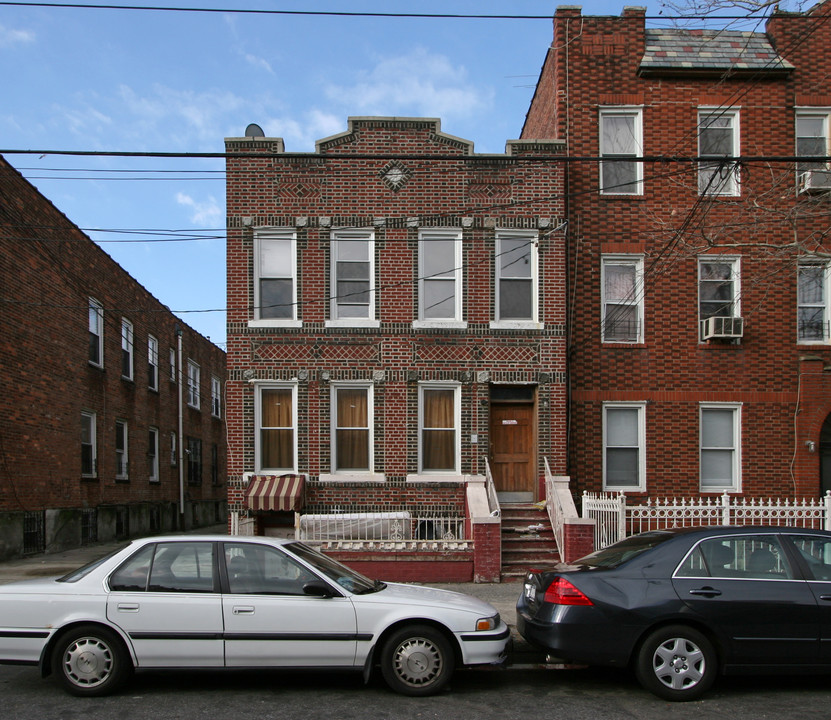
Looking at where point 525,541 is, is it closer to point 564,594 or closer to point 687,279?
point 687,279

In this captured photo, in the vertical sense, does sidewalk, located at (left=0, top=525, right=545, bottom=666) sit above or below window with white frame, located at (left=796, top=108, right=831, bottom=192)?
below

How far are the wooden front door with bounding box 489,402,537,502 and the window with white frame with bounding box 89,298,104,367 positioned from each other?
1084 cm

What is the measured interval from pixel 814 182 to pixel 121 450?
18302 millimetres

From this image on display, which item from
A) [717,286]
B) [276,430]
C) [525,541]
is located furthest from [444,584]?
[717,286]

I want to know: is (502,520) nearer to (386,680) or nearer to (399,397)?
(399,397)

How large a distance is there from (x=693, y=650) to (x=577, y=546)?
615 cm

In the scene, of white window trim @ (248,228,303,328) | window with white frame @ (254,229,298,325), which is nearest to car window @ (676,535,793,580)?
white window trim @ (248,228,303,328)

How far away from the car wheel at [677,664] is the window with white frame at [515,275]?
362 inches

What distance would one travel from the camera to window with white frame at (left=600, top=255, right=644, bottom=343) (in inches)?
637

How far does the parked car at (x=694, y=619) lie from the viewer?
698 centimetres

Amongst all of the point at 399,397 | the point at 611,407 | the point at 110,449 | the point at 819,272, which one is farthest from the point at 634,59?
the point at 110,449

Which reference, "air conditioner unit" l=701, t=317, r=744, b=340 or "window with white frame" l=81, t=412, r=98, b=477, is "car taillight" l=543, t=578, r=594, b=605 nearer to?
"air conditioner unit" l=701, t=317, r=744, b=340

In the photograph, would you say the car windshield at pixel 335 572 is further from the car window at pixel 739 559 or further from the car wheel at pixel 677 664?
the car window at pixel 739 559

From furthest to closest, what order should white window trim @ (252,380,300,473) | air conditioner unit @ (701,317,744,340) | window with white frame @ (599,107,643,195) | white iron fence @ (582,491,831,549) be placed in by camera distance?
1. window with white frame @ (599,107,643,195)
2. air conditioner unit @ (701,317,744,340)
3. white window trim @ (252,380,300,473)
4. white iron fence @ (582,491,831,549)
